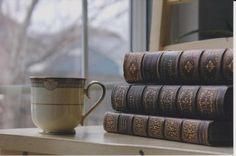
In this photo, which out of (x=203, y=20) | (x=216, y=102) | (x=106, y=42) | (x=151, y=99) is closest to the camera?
(x=216, y=102)

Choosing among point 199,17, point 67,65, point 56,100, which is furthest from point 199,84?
point 67,65

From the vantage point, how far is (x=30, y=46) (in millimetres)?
1174

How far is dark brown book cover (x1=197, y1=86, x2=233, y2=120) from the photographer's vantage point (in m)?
0.63

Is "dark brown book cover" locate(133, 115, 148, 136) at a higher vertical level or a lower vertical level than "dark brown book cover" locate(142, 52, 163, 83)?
lower

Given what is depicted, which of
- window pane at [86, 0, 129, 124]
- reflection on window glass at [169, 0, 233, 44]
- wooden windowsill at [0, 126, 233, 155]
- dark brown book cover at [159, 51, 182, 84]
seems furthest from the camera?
window pane at [86, 0, 129, 124]

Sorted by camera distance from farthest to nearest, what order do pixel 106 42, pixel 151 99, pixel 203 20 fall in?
1. pixel 106 42
2. pixel 203 20
3. pixel 151 99

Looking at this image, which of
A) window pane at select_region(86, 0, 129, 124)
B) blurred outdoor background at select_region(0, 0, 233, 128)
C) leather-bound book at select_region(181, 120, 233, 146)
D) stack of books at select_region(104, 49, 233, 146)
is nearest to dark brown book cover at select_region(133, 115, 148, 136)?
stack of books at select_region(104, 49, 233, 146)

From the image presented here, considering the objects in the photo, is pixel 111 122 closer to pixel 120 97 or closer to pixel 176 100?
pixel 120 97

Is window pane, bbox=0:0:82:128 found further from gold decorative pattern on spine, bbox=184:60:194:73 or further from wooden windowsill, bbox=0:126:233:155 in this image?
gold decorative pattern on spine, bbox=184:60:194:73

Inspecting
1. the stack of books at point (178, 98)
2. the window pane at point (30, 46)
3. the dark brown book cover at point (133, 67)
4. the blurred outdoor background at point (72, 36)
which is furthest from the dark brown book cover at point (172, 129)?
the window pane at point (30, 46)

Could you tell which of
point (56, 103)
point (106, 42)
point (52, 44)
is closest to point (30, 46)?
point (52, 44)

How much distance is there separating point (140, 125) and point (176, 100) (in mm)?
85

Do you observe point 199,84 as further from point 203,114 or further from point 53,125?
point 53,125

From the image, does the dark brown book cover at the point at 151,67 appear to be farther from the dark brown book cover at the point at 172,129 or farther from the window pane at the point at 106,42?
the window pane at the point at 106,42
